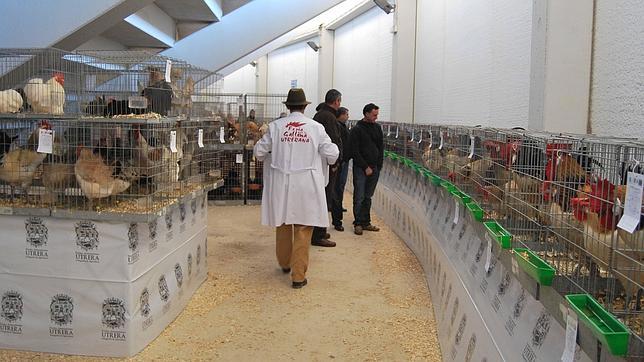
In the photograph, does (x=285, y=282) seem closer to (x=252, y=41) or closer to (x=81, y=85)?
(x=81, y=85)

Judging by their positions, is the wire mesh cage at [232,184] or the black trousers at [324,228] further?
the wire mesh cage at [232,184]

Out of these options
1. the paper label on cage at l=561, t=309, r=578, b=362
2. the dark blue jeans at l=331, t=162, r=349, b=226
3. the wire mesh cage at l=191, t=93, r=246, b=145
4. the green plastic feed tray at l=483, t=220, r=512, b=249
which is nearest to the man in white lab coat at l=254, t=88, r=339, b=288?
the green plastic feed tray at l=483, t=220, r=512, b=249

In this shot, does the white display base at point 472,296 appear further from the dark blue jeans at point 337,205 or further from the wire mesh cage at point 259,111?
the wire mesh cage at point 259,111

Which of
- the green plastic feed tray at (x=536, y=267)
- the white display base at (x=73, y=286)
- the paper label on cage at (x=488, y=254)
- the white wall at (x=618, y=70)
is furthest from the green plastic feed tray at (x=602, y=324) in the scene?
the white display base at (x=73, y=286)

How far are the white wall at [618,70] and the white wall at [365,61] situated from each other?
725 cm

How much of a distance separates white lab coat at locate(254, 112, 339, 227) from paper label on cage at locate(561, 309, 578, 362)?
3613 mm

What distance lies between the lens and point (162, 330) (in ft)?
14.6

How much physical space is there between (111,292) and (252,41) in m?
8.38

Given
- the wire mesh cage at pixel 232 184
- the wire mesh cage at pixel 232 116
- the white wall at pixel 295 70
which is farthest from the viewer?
the white wall at pixel 295 70

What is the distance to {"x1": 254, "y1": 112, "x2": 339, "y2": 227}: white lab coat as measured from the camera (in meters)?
5.50

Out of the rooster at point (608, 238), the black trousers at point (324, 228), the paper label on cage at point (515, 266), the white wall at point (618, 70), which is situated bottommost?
the black trousers at point (324, 228)

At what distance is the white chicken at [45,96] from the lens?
421cm

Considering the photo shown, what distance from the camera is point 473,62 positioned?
7844 millimetres

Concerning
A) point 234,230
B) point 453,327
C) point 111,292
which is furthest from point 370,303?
point 234,230
